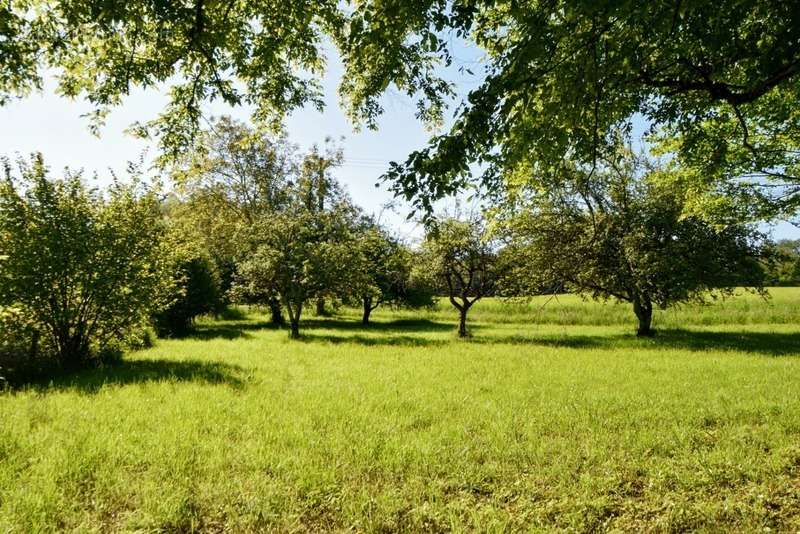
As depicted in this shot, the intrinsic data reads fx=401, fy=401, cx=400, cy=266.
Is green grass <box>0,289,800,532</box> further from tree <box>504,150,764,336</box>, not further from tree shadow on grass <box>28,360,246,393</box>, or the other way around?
tree <box>504,150,764,336</box>

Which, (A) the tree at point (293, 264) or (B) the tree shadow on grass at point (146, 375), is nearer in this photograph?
(B) the tree shadow on grass at point (146, 375)

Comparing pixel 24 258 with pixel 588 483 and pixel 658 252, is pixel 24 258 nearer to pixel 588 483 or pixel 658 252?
pixel 588 483

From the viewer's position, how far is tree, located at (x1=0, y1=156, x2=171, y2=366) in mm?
10703

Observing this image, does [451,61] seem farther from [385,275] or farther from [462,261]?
[385,275]

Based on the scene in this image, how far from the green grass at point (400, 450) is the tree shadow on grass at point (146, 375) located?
3.5 inches

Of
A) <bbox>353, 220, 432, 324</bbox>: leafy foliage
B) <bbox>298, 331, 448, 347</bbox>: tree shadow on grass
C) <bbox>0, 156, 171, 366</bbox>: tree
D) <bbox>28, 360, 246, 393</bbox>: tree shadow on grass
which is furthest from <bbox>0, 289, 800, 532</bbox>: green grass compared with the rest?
<bbox>353, 220, 432, 324</bbox>: leafy foliage

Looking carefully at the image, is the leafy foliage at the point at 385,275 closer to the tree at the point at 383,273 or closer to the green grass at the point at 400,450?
the tree at the point at 383,273

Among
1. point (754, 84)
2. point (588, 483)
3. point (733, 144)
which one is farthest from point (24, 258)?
point (733, 144)

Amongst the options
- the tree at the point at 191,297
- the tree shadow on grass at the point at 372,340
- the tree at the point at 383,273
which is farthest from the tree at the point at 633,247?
the tree at the point at 191,297

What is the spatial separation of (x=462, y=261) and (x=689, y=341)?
10707 mm

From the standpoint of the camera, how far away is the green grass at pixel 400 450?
3979 millimetres

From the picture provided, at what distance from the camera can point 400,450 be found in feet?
17.7

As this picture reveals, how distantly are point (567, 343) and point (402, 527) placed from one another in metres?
16.5

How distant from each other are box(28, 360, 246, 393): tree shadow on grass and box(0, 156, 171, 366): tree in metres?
1.37
